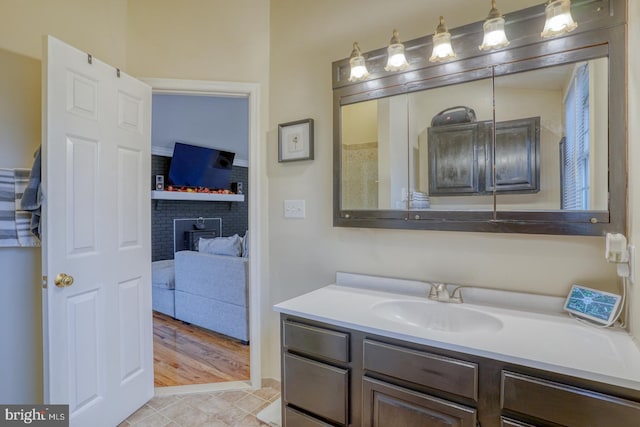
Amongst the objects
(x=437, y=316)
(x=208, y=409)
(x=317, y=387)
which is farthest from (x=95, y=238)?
(x=437, y=316)

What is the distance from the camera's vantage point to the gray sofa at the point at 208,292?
302 cm

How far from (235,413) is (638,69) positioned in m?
2.46

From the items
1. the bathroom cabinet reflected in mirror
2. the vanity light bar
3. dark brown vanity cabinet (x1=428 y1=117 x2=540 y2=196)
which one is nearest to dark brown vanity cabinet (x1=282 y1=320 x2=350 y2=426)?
the bathroom cabinet reflected in mirror

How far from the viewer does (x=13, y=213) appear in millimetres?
1636

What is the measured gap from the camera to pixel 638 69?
1090 mm

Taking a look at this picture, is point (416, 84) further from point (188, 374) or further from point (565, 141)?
point (188, 374)

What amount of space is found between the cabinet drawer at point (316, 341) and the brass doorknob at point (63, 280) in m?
1.05

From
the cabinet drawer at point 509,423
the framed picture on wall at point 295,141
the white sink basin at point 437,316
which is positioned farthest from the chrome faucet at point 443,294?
the framed picture on wall at point 295,141

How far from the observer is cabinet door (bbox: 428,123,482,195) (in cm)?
150

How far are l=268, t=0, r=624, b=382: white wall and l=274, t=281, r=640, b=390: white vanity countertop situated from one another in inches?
5.5

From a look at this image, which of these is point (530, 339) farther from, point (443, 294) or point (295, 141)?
point (295, 141)

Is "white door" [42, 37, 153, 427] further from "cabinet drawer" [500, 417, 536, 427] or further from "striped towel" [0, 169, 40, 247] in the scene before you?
"cabinet drawer" [500, 417, 536, 427]

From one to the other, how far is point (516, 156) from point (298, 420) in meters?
1.48

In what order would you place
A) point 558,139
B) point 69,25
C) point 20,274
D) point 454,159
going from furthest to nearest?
point 69,25 < point 20,274 < point 454,159 < point 558,139
